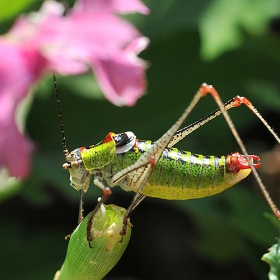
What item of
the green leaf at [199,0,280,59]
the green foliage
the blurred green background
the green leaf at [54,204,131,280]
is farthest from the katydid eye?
the green leaf at [199,0,280,59]

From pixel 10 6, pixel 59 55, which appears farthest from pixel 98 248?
pixel 10 6

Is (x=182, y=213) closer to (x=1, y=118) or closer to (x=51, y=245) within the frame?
(x=51, y=245)

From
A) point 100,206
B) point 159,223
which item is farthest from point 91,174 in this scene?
point 159,223

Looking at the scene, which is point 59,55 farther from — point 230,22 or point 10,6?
point 230,22

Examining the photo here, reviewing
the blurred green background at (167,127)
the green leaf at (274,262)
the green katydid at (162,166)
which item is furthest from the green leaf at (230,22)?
the green leaf at (274,262)

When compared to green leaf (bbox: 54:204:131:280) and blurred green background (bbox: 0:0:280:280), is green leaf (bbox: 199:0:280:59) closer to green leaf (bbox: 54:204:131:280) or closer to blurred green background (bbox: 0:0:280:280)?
blurred green background (bbox: 0:0:280:280)
